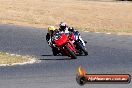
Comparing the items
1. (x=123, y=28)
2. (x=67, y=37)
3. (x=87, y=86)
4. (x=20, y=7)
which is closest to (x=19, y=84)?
(x=87, y=86)

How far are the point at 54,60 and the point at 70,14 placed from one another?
24.8 metres

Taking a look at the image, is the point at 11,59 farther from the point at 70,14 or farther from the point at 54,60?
the point at 70,14

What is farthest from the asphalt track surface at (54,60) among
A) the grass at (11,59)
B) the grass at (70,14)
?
the grass at (70,14)

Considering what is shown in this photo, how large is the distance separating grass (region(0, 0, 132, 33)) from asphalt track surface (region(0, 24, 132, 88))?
4682 mm

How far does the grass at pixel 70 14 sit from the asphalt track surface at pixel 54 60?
4.68 m

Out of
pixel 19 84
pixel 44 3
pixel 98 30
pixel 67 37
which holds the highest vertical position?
pixel 19 84

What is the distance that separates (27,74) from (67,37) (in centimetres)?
593

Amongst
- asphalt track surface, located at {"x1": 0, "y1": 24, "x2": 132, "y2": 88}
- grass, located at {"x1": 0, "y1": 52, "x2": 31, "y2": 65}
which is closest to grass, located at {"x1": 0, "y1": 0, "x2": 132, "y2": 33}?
asphalt track surface, located at {"x1": 0, "y1": 24, "x2": 132, "y2": 88}

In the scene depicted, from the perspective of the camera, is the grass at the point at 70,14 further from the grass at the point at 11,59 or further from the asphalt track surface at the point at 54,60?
the grass at the point at 11,59

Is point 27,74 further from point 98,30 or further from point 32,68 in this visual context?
point 98,30

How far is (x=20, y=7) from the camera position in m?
50.1

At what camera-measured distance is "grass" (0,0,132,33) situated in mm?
41312

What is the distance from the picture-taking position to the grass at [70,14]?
41.3m

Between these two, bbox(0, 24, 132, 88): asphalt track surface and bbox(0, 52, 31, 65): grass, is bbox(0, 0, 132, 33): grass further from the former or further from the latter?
bbox(0, 52, 31, 65): grass
